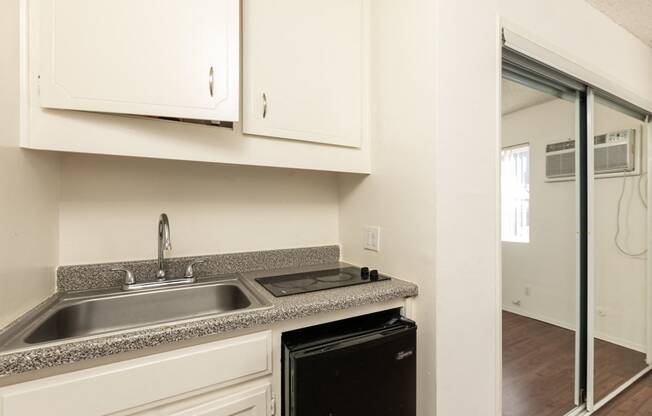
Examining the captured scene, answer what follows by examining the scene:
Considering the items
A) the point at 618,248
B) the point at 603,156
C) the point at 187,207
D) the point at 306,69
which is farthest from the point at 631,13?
the point at 187,207

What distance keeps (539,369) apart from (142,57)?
101 inches

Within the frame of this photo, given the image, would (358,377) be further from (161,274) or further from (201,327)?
(161,274)

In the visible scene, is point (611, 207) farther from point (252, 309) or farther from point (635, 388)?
point (252, 309)

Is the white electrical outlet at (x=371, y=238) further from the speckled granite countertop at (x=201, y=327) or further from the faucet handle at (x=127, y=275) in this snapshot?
the faucet handle at (x=127, y=275)

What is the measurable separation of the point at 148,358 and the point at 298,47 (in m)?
1.28

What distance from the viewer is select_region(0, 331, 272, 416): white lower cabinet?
26.6 inches

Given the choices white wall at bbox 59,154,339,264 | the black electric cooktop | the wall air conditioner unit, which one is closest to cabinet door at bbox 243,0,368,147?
white wall at bbox 59,154,339,264

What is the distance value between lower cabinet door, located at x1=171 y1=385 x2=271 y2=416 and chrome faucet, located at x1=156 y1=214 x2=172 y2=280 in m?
0.59

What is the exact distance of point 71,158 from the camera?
1165mm

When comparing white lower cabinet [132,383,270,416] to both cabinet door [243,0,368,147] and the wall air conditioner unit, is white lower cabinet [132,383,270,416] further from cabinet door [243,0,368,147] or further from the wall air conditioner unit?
the wall air conditioner unit

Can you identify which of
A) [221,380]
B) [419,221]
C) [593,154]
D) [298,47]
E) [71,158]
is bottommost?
[221,380]

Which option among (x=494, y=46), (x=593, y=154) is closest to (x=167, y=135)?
(x=494, y=46)

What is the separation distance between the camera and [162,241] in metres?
1.20

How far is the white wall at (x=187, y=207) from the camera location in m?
1.18
